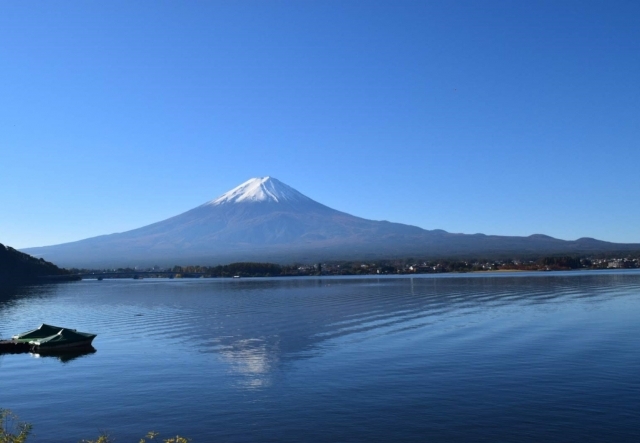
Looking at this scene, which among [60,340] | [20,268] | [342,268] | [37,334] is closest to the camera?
[60,340]

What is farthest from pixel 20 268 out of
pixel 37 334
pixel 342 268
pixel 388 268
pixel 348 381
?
pixel 348 381

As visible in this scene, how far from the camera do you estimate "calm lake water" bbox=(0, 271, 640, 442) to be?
36.4 ft

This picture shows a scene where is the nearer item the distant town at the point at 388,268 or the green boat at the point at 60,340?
the green boat at the point at 60,340

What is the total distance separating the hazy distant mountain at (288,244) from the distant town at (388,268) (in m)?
24.0

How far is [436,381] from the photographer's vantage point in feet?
47.2

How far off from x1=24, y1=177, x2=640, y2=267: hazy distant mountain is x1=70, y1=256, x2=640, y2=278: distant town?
944 inches

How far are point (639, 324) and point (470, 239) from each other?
157639 millimetres

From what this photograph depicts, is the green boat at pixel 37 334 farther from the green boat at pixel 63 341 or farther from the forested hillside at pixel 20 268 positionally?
the forested hillside at pixel 20 268

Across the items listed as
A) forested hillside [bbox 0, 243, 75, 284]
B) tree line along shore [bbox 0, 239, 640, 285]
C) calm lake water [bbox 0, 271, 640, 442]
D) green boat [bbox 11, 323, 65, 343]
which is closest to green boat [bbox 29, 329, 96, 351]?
green boat [bbox 11, 323, 65, 343]

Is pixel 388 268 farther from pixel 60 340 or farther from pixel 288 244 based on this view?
pixel 60 340

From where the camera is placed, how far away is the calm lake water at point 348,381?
1111 centimetres

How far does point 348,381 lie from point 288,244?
163m

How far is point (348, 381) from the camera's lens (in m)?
14.7

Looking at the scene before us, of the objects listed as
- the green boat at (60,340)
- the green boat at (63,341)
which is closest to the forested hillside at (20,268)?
the green boat at (60,340)
